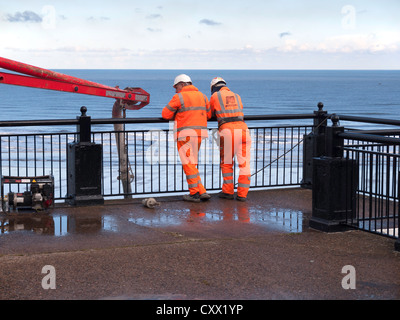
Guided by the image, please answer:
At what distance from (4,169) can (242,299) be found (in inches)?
→ 595

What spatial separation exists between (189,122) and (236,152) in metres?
0.93

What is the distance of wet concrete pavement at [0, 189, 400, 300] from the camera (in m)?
5.91

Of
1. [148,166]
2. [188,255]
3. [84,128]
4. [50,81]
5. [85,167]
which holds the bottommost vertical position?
[188,255]

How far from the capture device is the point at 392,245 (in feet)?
24.7

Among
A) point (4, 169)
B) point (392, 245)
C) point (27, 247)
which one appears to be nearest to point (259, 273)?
point (392, 245)

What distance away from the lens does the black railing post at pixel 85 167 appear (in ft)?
31.7

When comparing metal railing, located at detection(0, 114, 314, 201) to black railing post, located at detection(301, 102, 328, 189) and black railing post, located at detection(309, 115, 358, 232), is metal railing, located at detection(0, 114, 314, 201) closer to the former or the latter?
black railing post, located at detection(301, 102, 328, 189)

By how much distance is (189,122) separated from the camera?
1008 centimetres

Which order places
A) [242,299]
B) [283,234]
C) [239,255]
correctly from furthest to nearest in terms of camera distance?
[283,234]
[239,255]
[242,299]

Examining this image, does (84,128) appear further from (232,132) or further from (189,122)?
(232,132)

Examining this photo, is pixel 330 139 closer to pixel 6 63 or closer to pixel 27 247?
pixel 27 247

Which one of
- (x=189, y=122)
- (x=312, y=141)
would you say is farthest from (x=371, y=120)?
(x=189, y=122)
